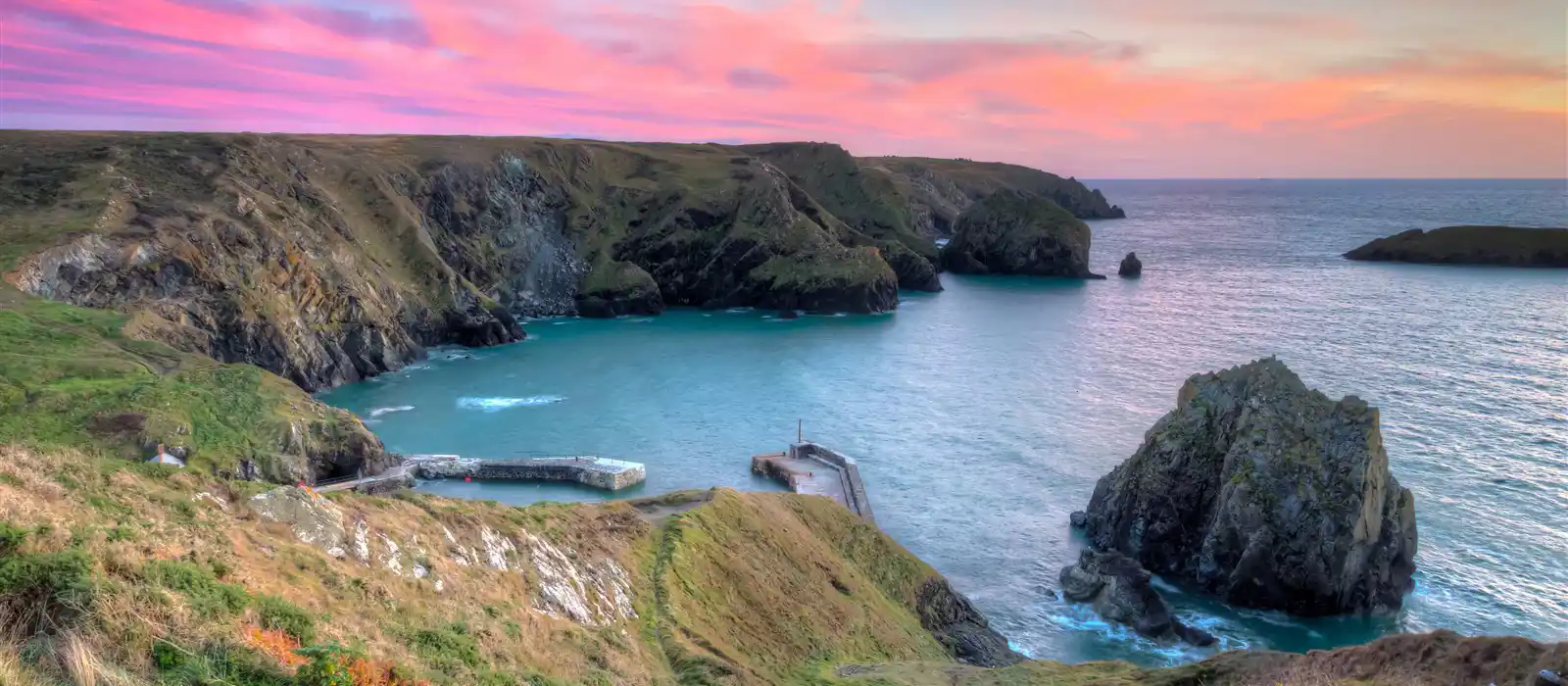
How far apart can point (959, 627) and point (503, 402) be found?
46820 mm

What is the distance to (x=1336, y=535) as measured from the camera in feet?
122

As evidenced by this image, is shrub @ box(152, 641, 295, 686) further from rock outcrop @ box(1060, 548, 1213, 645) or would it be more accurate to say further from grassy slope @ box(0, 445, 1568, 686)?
rock outcrop @ box(1060, 548, 1213, 645)

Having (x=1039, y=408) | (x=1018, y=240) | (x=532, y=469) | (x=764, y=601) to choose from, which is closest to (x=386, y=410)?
(x=532, y=469)

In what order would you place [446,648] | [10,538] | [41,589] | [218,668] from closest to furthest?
[218,668], [41,589], [10,538], [446,648]

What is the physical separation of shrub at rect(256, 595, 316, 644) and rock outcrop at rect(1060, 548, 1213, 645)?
31.7 meters

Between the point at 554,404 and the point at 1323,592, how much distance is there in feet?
170

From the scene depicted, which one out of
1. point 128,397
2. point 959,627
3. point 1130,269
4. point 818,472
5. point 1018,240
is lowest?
point 959,627

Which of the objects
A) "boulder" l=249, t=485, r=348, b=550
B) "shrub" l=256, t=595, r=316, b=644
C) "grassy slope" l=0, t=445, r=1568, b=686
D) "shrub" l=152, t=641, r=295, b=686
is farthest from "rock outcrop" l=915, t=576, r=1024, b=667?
"shrub" l=152, t=641, r=295, b=686

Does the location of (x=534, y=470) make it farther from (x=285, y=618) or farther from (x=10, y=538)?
(x=10, y=538)

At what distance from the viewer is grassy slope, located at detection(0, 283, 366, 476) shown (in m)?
37.9

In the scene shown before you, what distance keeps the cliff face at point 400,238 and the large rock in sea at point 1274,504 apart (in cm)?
5882

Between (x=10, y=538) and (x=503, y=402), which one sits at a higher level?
(x=10, y=538)

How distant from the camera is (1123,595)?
37.9 meters

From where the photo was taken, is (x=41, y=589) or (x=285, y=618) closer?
(x=41, y=589)
